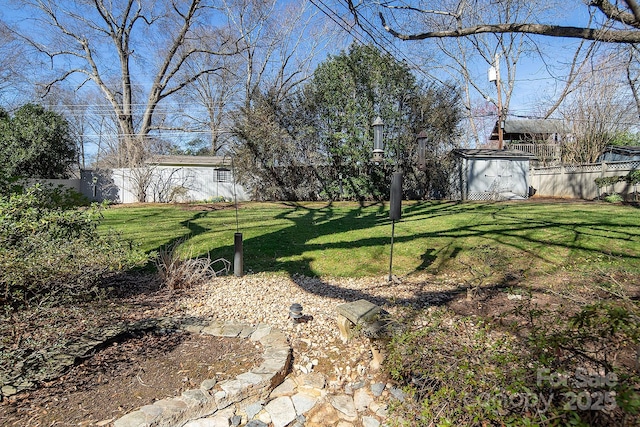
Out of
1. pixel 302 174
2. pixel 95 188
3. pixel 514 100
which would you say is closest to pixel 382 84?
pixel 302 174

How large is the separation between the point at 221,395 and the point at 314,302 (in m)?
1.72

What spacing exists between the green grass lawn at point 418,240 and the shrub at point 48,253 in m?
1.49

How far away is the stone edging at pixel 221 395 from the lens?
1.90 metres

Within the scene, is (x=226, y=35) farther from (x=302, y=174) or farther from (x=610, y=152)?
(x=610, y=152)

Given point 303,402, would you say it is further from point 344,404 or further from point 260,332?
point 260,332

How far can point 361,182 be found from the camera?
13031mm

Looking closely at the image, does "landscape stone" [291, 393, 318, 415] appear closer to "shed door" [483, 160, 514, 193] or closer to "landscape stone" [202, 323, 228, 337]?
"landscape stone" [202, 323, 228, 337]

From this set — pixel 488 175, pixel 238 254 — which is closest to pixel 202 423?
pixel 238 254

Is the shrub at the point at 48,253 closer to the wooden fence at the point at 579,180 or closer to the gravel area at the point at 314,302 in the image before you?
the gravel area at the point at 314,302

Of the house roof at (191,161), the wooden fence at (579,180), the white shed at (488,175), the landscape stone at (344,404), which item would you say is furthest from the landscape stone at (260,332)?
the wooden fence at (579,180)

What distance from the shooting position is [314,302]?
3754 millimetres

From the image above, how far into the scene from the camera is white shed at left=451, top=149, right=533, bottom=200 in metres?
13.3

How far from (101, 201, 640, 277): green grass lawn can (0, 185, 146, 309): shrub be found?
Answer: 149cm

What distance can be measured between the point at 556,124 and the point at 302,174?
13903 millimetres
